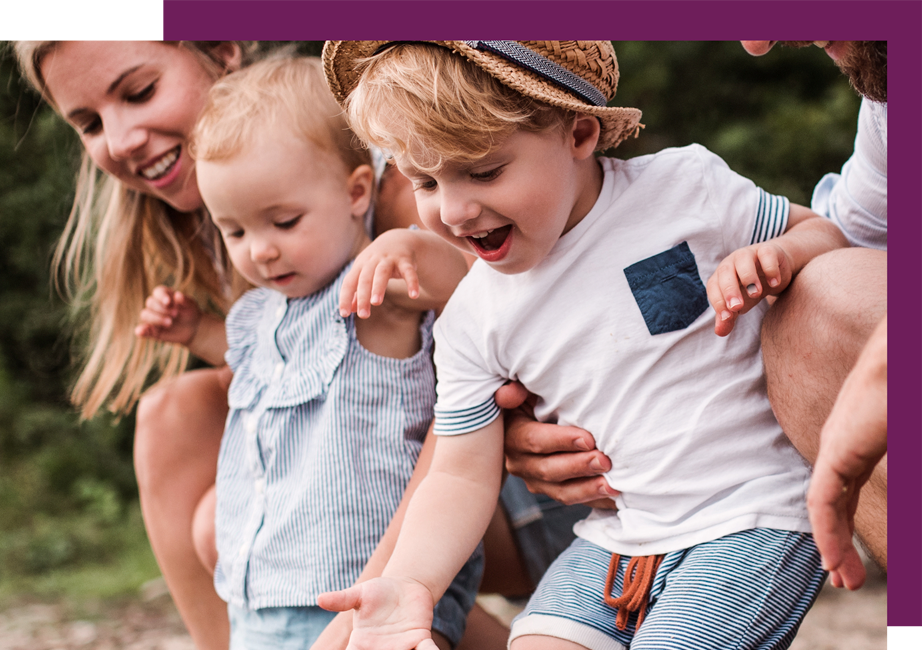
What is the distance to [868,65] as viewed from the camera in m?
1.06

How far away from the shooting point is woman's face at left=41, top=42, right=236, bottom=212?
1723 mm

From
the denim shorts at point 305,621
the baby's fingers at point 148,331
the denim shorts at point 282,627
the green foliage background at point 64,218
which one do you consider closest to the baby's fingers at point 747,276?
the denim shorts at point 305,621

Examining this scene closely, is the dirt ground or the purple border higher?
the purple border

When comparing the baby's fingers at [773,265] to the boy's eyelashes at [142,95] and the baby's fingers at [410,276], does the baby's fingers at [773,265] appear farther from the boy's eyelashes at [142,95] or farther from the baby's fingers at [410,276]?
the boy's eyelashes at [142,95]

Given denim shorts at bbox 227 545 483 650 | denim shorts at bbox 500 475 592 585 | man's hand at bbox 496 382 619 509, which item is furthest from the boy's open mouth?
denim shorts at bbox 500 475 592 585

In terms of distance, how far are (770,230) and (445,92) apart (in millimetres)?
470

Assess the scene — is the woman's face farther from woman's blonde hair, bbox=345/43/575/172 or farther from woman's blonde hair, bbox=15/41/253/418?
woman's blonde hair, bbox=345/43/575/172

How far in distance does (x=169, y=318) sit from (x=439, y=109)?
3.18 feet

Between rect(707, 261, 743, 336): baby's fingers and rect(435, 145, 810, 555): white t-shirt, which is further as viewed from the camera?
rect(435, 145, 810, 555): white t-shirt

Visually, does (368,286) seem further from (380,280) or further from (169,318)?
(169,318)

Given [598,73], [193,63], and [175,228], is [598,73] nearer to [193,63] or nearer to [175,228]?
[193,63]

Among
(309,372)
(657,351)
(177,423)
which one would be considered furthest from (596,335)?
(177,423)

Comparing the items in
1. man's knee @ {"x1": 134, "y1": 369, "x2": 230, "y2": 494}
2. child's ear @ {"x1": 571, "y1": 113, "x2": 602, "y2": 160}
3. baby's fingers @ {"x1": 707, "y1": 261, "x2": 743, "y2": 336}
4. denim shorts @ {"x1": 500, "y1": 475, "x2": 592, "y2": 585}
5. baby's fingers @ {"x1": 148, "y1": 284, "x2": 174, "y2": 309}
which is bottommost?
man's knee @ {"x1": 134, "y1": 369, "x2": 230, "y2": 494}

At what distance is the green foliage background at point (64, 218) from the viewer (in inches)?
144
